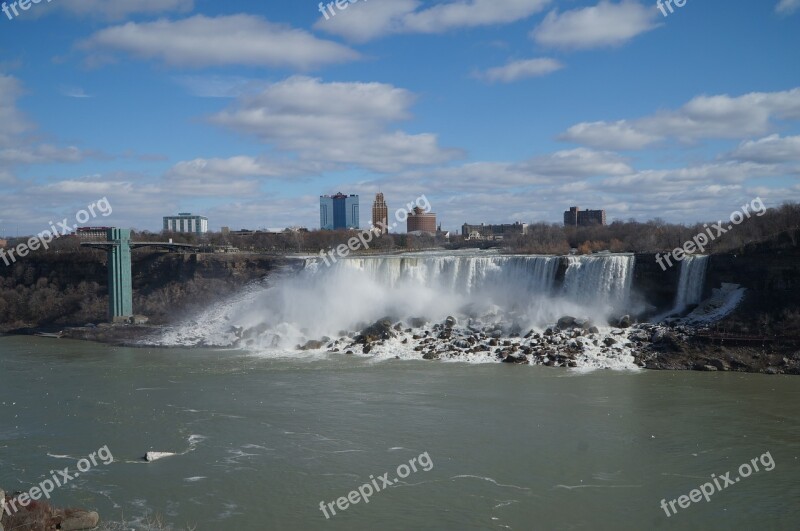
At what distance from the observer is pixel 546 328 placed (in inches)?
1003

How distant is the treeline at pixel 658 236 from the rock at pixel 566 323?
7163 millimetres

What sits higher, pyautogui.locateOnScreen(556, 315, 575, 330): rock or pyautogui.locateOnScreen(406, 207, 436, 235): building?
pyautogui.locateOnScreen(406, 207, 436, 235): building

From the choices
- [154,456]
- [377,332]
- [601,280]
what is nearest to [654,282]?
[601,280]

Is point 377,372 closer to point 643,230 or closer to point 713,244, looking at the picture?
point 713,244

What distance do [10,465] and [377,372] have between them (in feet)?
35.7

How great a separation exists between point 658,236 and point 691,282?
1601 cm

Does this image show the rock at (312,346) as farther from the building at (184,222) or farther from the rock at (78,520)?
the building at (184,222)

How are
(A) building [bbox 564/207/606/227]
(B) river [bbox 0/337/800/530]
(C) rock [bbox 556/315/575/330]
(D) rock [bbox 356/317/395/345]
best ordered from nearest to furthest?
(B) river [bbox 0/337/800/530] < (C) rock [bbox 556/315/575/330] < (D) rock [bbox 356/317/395/345] < (A) building [bbox 564/207/606/227]

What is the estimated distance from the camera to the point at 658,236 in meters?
41.5

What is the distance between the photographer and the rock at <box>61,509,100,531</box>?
30.6 feet

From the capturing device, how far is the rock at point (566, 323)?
25212 mm

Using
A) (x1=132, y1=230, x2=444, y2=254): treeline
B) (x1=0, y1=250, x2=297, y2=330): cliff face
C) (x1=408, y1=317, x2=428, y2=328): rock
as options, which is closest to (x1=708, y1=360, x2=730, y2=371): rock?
(x1=408, y1=317, x2=428, y2=328): rock

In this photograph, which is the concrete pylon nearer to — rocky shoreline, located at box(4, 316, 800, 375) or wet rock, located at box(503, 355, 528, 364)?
rocky shoreline, located at box(4, 316, 800, 375)

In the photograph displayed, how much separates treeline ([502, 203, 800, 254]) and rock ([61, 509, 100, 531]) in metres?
24.0
